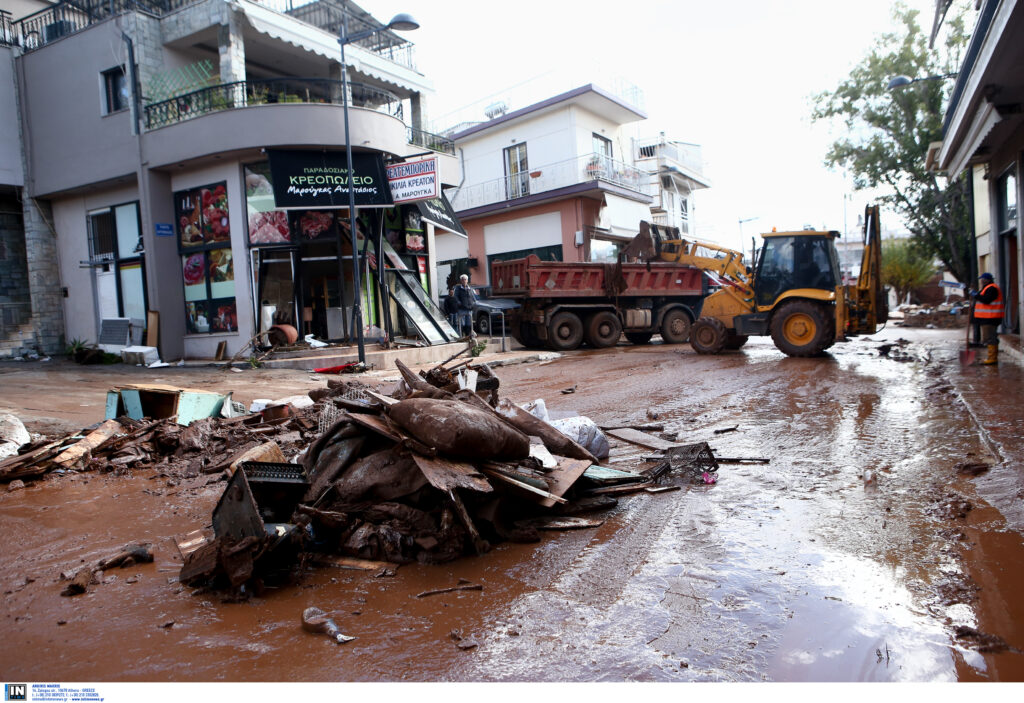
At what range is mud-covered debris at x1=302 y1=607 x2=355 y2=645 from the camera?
8.87 feet

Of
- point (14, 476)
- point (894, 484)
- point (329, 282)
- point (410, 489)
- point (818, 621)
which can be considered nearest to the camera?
point (818, 621)

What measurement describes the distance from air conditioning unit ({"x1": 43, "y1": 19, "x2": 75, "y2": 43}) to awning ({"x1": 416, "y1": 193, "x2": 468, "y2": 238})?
10.8m

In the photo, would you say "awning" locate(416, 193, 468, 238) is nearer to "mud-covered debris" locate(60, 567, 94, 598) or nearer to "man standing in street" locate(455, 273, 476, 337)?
"man standing in street" locate(455, 273, 476, 337)

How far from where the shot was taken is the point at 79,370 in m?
14.5

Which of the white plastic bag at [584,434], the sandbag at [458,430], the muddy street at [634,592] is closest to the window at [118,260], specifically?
the muddy street at [634,592]

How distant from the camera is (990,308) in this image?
35.2ft

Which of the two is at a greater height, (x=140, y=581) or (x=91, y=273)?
(x=91, y=273)

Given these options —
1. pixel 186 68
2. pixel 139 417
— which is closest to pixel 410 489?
pixel 139 417

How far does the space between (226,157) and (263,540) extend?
559 inches

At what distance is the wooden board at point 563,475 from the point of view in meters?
4.07

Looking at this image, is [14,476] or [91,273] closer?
[14,476]

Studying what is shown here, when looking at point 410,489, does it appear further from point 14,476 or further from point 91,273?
point 91,273

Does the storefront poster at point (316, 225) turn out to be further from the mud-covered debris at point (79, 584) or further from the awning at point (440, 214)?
the mud-covered debris at point (79, 584)

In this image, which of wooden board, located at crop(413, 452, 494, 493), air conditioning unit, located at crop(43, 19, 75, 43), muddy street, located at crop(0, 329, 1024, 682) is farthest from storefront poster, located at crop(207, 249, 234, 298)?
wooden board, located at crop(413, 452, 494, 493)
